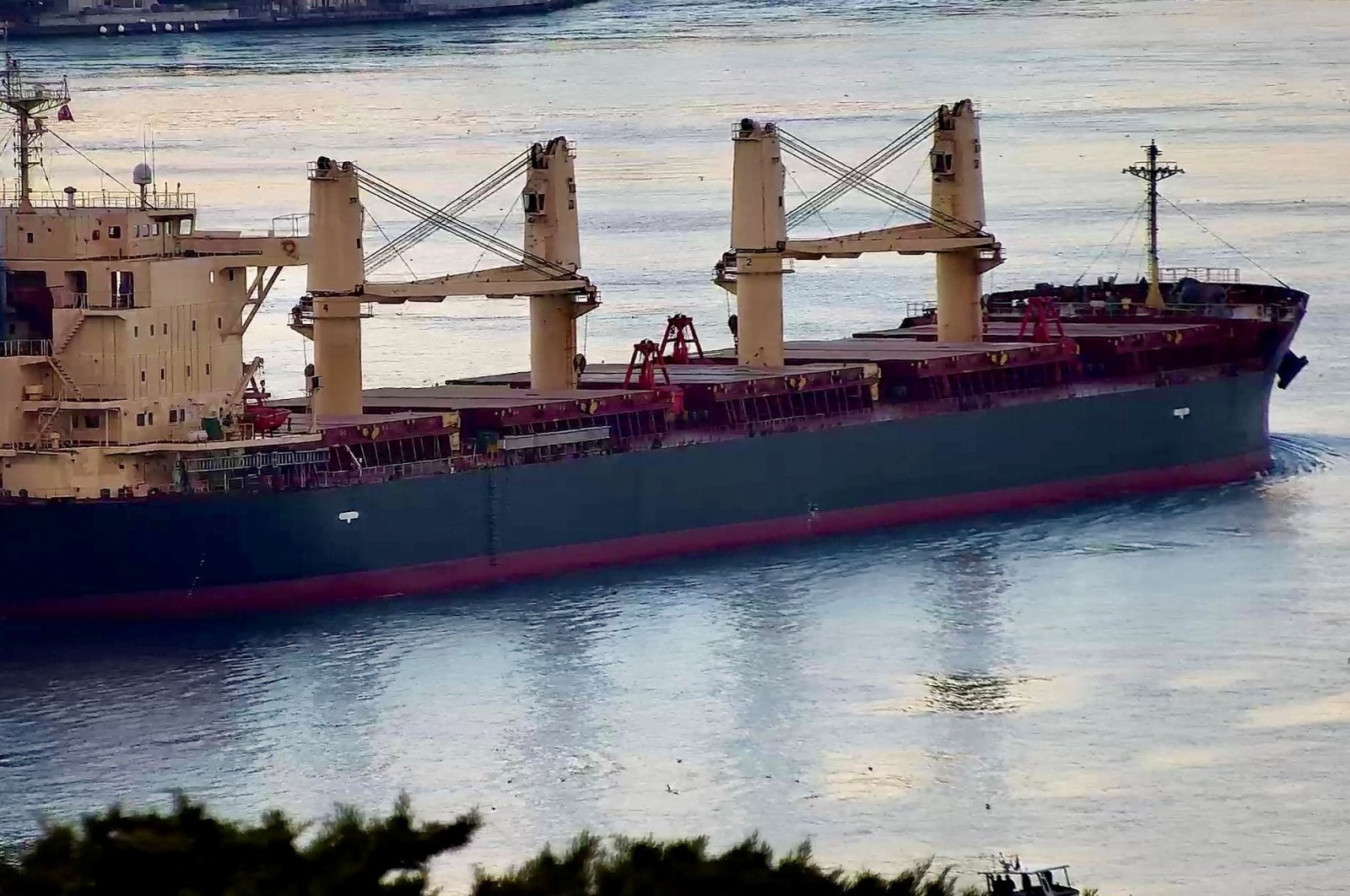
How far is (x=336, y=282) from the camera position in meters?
34.8

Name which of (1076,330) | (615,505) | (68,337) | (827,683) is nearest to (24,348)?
(68,337)

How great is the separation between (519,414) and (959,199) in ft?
30.8

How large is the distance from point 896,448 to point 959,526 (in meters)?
1.35

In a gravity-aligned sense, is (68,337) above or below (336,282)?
below

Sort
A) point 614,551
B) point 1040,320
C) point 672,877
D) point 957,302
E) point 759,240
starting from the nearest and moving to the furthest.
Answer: point 672,877 < point 614,551 < point 759,240 < point 1040,320 < point 957,302

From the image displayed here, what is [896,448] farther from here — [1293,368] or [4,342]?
[4,342]

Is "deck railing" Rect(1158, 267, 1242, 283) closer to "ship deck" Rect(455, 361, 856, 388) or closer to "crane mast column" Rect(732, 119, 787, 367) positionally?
"ship deck" Rect(455, 361, 856, 388)

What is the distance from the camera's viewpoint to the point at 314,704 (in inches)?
1133

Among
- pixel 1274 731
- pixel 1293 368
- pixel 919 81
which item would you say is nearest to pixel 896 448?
pixel 1293 368

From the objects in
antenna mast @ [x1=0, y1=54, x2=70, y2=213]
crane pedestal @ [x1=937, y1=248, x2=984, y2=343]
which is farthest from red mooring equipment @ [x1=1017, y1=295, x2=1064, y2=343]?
antenna mast @ [x1=0, y1=54, x2=70, y2=213]

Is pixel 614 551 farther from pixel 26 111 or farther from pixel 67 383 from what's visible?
pixel 26 111

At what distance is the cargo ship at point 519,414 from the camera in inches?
1250

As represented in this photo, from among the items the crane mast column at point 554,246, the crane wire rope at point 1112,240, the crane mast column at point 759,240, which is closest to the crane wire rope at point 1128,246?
the crane wire rope at point 1112,240

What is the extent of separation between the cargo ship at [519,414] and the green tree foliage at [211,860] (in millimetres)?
17704
